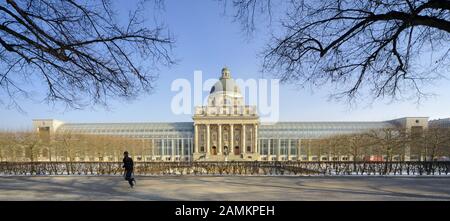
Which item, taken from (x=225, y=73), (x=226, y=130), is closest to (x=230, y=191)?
(x=226, y=130)

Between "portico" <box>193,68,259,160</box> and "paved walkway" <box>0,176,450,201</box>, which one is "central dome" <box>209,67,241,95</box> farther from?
"paved walkway" <box>0,176,450,201</box>

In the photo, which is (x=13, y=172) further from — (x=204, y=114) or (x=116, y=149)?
(x=204, y=114)

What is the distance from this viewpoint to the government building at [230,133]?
3558 inches

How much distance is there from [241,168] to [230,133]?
74.4m

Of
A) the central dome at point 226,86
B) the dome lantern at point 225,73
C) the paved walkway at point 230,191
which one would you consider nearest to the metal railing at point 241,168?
the paved walkway at point 230,191

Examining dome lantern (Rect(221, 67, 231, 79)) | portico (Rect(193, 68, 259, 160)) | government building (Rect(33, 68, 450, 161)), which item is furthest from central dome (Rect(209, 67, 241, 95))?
portico (Rect(193, 68, 259, 160))

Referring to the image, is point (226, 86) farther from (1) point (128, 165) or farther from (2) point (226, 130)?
(1) point (128, 165)

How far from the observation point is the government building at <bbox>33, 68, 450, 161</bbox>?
→ 90375mm

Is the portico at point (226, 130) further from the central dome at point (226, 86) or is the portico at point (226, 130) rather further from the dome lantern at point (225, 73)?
the dome lantern at point (225, 73)

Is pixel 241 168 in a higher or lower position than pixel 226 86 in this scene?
lower

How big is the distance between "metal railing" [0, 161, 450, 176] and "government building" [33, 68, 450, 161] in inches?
2593

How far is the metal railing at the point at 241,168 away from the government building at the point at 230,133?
216 feet

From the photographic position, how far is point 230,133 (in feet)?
311
